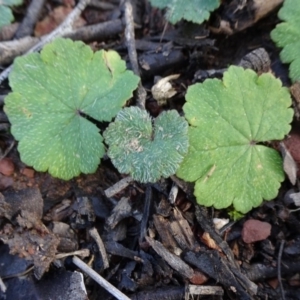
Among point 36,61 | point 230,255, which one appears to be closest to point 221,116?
point 230,255

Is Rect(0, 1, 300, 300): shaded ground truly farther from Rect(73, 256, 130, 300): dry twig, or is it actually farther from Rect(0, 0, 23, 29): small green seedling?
Rect(0, 0, 23, 29): small green seedling

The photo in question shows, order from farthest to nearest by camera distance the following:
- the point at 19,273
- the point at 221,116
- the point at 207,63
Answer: the point at 207,63 < the point at 221,116 < the point at 19,273

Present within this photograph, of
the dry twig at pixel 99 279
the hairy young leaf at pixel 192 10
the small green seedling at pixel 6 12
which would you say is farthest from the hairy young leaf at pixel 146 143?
the small green seedling at pixel 6 12

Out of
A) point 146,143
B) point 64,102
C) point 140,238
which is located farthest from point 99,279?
point 64,102

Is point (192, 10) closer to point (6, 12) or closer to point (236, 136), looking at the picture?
point (236, 136)

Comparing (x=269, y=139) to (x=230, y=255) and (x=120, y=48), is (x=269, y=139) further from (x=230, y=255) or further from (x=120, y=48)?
(x=120, y=48)

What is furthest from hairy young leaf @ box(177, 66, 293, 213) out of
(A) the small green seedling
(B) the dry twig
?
(A) the small green seedling
